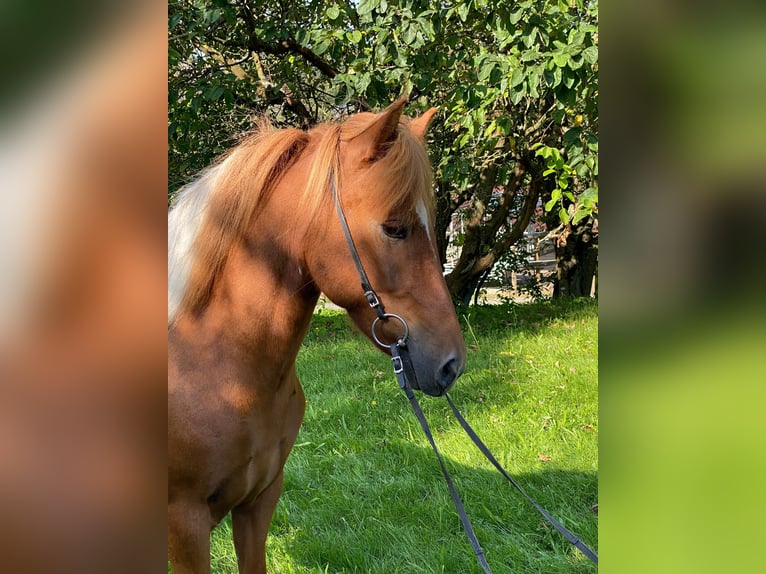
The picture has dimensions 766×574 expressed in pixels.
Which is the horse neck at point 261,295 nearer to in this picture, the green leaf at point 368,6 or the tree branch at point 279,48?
→ the green leaf at point 368,6

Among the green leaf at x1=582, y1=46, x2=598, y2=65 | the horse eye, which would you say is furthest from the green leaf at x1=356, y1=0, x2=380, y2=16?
the horse eye

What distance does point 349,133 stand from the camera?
70.6 inches

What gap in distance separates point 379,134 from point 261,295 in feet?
1.88

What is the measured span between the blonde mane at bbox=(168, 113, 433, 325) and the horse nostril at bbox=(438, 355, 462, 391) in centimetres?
40

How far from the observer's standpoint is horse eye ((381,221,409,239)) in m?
1.63

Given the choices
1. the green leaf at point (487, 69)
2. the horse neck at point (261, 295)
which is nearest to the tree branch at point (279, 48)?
the green leaf at point (487, 69)

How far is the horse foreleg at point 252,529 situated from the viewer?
2.02m

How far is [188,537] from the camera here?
1647mm

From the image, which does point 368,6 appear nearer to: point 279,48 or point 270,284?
point 270,284
